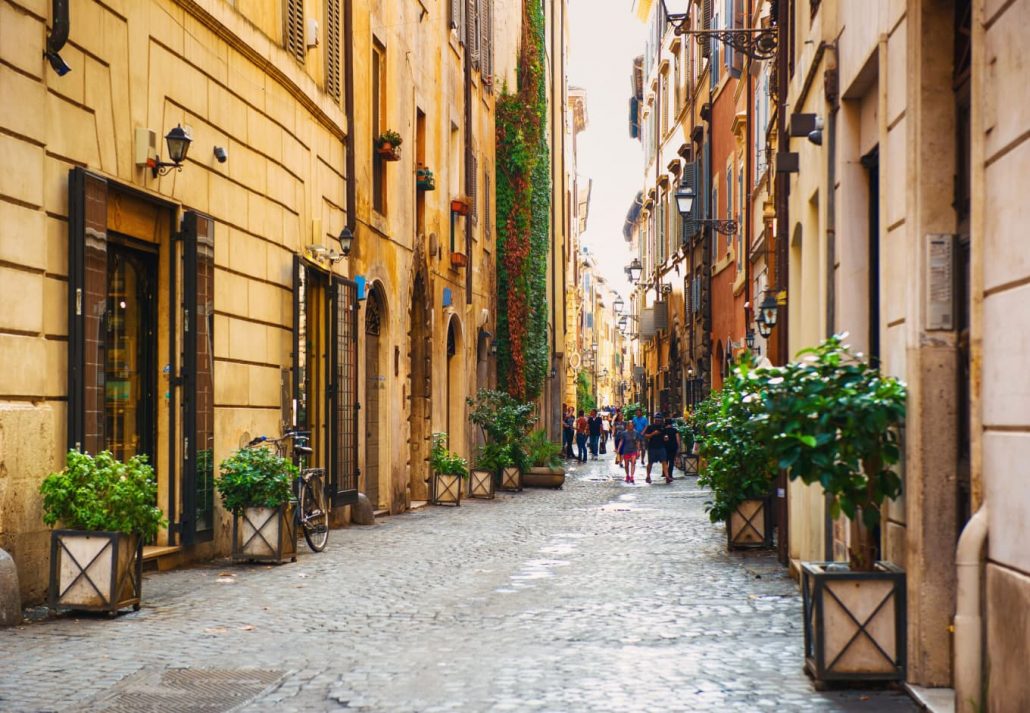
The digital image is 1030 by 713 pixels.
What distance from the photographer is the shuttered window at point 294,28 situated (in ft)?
53.3

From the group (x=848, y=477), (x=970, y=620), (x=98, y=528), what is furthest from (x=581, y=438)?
(x=970, y=620)

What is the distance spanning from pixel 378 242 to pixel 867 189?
470 inches

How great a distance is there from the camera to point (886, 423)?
270 inches

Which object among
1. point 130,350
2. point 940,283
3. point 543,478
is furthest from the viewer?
point 543,478

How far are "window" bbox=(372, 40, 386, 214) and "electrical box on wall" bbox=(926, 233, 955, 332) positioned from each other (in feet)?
47.4

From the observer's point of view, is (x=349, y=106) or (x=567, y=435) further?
(x=567, y=435)

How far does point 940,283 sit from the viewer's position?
680 cm

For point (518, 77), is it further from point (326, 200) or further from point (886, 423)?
point (886, 423)

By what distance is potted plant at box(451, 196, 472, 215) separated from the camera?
2647 cm

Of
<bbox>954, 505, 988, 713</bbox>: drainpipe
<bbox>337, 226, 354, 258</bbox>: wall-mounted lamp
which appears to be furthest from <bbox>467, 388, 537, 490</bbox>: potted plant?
<bbox>954, 505, 988, 713</bbox>: drainpipe

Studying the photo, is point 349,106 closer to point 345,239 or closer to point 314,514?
point 345,239

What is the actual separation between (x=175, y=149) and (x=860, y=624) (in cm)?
734

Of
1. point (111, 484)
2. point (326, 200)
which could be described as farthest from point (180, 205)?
point (326, 200)

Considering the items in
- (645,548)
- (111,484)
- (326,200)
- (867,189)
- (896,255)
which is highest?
(326,200)
